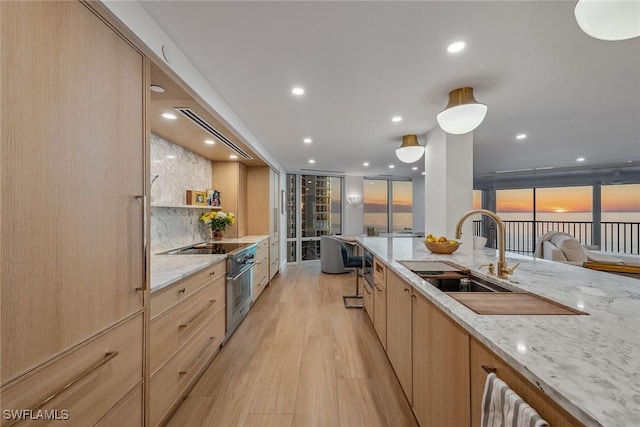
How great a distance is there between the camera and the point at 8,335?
696 millimetres

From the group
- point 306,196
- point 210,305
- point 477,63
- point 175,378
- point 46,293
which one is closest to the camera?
point 46,293

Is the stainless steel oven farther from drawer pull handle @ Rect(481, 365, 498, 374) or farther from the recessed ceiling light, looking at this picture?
the recessed ceiling light

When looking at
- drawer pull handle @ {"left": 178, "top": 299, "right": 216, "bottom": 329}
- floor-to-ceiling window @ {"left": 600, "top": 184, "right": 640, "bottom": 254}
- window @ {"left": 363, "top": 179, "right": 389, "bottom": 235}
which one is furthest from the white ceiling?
floor-to-ceiling window @ {"left": 600, "top": 184, "right": 640, "bottom": 254}

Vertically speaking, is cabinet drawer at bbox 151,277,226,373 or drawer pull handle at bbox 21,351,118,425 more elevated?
drawer pull handle at bbox 21,351,118,425

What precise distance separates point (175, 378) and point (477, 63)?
10.0 feet

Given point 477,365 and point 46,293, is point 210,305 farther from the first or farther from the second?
point 477,365

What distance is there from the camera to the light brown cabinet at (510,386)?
1.91ft

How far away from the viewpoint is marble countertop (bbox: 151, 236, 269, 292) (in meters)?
1.50

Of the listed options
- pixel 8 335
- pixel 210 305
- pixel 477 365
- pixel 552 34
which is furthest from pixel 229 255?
pixel 552 34

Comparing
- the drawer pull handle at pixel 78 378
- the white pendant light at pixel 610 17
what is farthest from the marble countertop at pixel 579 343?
the drawer pull handle at pixel 78 378

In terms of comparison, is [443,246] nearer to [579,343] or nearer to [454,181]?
[454,181]

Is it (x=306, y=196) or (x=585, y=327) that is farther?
(x=306, y=196)

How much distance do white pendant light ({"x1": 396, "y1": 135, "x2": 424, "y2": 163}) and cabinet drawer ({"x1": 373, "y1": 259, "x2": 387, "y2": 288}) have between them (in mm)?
1619

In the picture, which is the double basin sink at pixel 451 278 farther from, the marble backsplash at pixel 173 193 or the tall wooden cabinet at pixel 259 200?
the tall wooden cabinet at pixel 259 200
